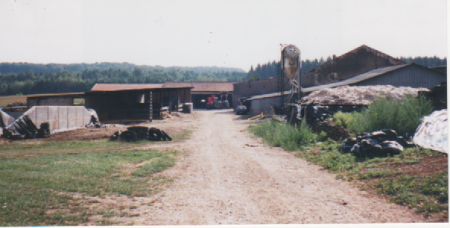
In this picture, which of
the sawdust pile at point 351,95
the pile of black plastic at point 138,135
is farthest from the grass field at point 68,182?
the sawdust pile at point 351,95

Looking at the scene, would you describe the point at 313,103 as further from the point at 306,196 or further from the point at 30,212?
the point at 30,212

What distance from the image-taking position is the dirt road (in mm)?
4637

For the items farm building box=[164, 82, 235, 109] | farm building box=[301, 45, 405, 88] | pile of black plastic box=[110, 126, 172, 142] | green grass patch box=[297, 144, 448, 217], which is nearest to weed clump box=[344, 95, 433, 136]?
green grass patch box=[297, 144, 448, 217]

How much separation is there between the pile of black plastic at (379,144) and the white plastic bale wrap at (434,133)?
40 centimetres

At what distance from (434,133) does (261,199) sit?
209 inches

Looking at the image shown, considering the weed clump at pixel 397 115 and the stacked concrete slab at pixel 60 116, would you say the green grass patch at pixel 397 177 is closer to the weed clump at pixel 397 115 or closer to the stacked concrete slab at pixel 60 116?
the weed clump at pixel 397 115

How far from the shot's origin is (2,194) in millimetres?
5223

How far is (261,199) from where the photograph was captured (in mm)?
5562

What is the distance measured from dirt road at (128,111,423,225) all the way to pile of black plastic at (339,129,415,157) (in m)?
1.38

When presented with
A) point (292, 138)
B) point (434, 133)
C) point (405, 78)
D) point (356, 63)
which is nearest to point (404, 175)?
point (434, 133)

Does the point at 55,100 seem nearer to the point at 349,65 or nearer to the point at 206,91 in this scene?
the point at 349,65

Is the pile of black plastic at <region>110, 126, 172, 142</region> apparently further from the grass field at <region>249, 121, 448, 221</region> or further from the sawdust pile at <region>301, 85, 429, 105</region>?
the sawdust pile at <region>301, 85, 429, 105</region>

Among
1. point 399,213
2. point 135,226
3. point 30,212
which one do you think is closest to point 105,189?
point 30,212

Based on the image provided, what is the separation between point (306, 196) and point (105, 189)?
4.03 m
